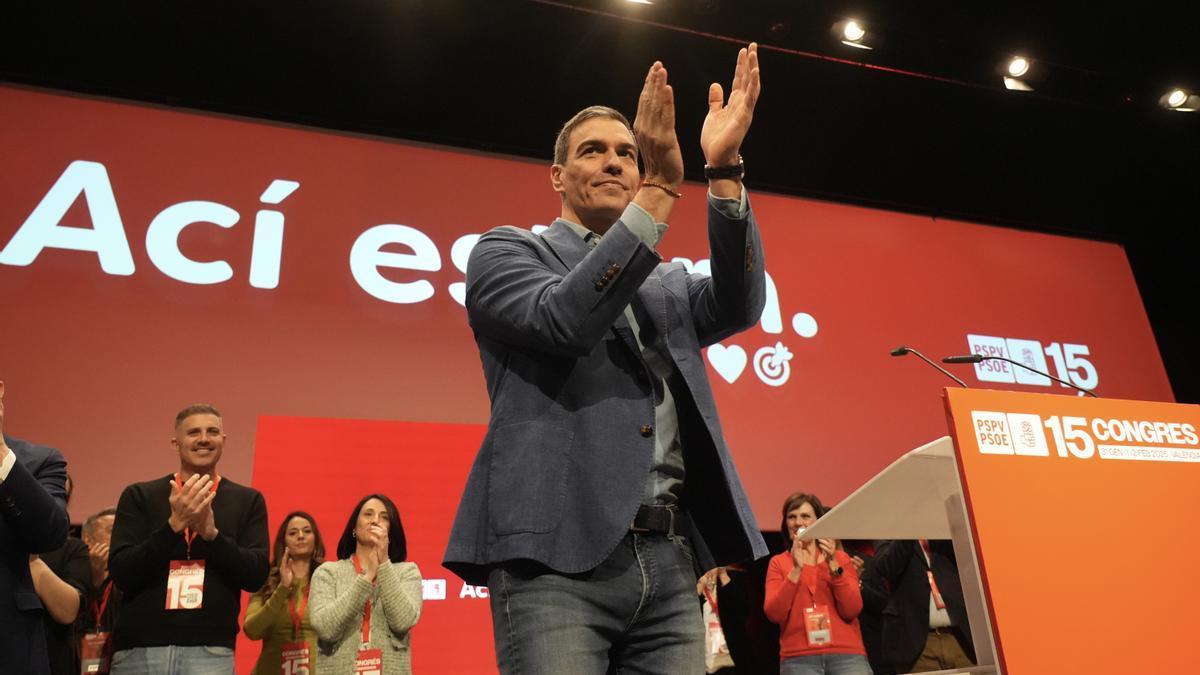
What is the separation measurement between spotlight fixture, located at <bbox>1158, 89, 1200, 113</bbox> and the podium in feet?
17.7

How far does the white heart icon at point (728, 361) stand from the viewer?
5.04 meters

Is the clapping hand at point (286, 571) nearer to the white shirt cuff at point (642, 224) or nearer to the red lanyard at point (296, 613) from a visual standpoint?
the red lanyard at point (296, 613)

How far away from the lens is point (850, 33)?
17.9 ft

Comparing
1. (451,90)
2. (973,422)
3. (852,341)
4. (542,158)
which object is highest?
(451,90)

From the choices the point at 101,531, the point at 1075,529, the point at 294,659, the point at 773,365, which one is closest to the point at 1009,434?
the point at 1075,529

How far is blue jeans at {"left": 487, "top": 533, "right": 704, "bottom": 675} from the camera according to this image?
1.14 meters

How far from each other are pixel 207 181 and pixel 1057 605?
14.0ft

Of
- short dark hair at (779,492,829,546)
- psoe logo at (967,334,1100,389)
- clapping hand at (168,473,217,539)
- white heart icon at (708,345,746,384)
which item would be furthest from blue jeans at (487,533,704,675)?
psoe logo at (967,334,1100,389)

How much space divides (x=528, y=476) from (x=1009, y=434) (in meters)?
0.83

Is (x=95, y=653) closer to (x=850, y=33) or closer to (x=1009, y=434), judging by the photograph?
(x=1009, y=434)

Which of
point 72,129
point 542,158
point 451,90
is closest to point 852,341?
point 542,158

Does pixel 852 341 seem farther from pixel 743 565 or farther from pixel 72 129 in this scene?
pixel 72 129

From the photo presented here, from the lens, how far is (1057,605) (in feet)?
4.81

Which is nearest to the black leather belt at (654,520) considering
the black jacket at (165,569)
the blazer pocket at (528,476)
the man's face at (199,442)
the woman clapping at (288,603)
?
the blazer pocket at (528,476)
